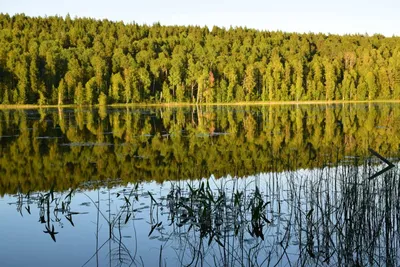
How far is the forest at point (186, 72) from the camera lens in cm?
9362

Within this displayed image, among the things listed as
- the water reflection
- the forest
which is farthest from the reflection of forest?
the forest

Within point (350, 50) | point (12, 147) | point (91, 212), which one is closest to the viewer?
point (91, 212)

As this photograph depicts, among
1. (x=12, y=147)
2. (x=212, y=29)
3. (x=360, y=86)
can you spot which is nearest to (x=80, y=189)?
(x=12, y=147)

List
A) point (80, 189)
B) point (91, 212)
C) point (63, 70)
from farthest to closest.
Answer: point (63, 70) → point (80, 189) → point (91, 212)

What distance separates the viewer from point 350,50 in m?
134

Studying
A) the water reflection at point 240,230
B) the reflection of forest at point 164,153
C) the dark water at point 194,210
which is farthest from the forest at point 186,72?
the water reflection at point 240,230

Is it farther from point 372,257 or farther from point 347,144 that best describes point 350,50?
point 372,257

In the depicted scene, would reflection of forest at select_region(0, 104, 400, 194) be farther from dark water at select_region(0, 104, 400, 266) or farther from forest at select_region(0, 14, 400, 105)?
forest at select_region(0, 14, 400, 105)

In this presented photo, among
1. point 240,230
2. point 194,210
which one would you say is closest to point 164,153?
point 194,210

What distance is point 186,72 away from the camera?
112125mm

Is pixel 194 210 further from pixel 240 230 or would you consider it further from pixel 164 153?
pixel 164 153

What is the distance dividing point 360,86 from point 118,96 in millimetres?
51028

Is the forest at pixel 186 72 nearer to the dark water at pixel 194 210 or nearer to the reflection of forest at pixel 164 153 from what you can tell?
the reflection of forest at pixel 164 153

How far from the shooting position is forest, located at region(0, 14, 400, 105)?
93625mm
